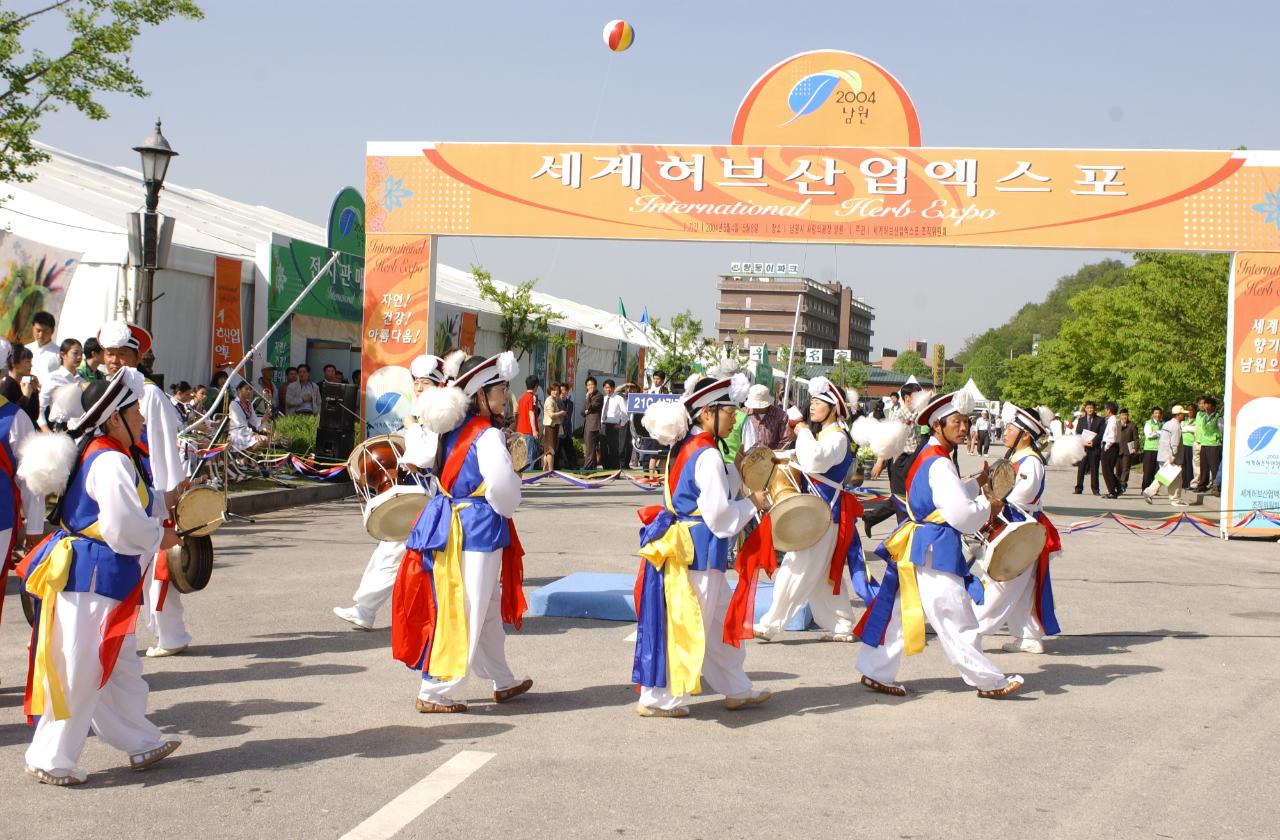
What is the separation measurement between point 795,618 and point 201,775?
14.8 feet

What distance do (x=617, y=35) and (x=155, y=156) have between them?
707cm

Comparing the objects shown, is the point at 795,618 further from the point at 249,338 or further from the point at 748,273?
the point at 748,273

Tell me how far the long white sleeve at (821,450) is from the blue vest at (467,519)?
2978 millimetres

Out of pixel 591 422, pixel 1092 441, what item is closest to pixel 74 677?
pixel 591 422

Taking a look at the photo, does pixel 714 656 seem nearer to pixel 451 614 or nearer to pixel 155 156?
pixel 451 614

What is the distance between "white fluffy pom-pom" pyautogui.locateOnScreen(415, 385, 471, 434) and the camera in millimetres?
5973

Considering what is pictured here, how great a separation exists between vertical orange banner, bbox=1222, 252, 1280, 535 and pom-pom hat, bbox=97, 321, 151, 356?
42.8ft

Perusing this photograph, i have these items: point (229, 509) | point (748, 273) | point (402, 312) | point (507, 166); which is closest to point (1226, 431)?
point (507, 166)

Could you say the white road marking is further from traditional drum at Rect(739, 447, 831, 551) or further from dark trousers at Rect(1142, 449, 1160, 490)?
dark trousers at Rect(1142, 449, 1160, 490)

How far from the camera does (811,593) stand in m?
8.55

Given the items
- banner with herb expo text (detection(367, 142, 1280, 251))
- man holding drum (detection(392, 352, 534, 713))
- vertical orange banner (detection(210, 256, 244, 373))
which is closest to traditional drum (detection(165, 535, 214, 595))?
man holding drum (detection(392, 352, 534, 713))

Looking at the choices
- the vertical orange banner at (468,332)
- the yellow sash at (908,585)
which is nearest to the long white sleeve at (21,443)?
the yellow sash at (908,585)

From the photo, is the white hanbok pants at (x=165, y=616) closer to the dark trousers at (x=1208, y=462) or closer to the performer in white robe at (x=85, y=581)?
the performer in white robe at (x=85, y=581)

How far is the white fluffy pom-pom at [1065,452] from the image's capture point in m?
8.90
